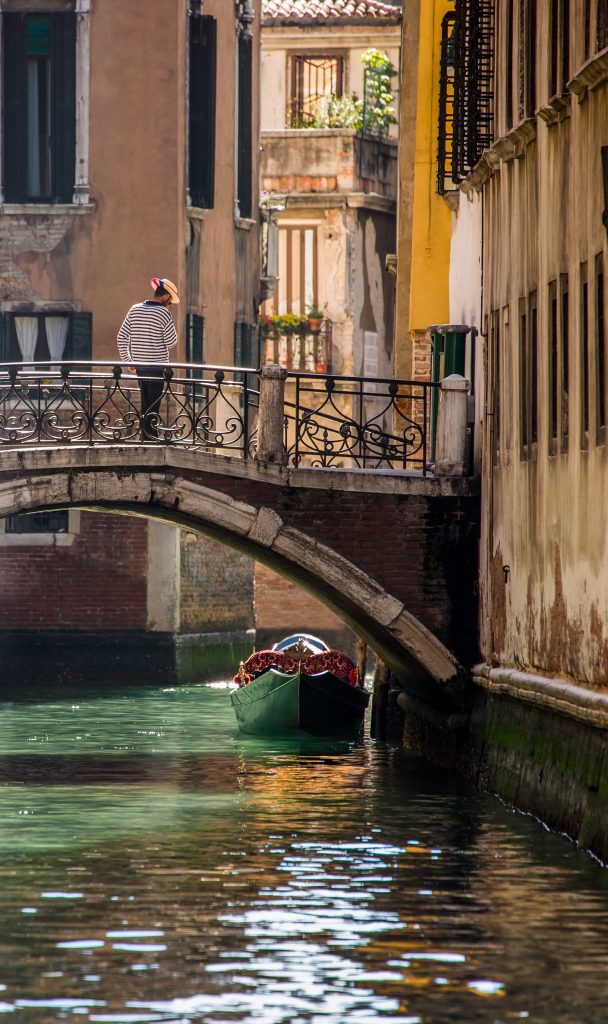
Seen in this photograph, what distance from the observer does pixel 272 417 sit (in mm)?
16688

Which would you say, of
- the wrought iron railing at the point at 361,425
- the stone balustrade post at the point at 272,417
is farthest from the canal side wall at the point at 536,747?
the stone balustrade post at the point at 272,417

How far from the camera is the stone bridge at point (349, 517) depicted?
16766 millimetres

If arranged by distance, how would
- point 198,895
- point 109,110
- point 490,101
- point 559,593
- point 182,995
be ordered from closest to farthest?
1. point 182,995
2. point 198,895
3. point 559,593
4. point 490,101
5. point 109,110

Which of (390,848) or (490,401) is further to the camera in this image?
(490,401)

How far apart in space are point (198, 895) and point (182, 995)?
7.74 ft

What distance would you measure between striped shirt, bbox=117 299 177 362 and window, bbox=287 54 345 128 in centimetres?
1788

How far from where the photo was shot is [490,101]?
1669 centimetres

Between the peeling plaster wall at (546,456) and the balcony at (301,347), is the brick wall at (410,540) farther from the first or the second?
the balcony at (301,347)

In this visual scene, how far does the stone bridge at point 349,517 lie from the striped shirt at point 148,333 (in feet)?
3.70

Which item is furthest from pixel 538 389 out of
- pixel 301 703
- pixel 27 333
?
pixel 27 333

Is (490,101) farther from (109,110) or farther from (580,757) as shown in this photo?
(109,110)

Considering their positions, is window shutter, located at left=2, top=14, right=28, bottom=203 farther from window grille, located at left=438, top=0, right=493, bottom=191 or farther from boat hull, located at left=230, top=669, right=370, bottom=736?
window grille, located at left=438, top=0, right=493, bottom=191

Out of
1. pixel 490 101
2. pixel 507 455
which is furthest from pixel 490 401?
pixel 490 101

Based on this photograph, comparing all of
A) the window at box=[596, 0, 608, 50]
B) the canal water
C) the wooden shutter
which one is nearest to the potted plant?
the wooden shutter
